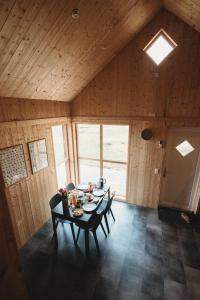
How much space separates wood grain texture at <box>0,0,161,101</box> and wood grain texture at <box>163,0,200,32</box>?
28 centimetres

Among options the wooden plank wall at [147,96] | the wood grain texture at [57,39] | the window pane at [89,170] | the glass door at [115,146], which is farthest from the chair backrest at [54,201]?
the wood grain texture at [57,39]

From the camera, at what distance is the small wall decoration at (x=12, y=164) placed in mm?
2992

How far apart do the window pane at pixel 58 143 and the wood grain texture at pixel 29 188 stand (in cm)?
30

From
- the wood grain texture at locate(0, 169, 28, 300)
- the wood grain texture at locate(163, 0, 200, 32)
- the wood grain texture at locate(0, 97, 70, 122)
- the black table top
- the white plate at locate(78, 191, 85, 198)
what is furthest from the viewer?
the white plate at locate(78, 191, 85, 198)

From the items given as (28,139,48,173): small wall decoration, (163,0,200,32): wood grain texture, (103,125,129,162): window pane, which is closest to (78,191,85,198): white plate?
(28,139,48,173): small wall decoration

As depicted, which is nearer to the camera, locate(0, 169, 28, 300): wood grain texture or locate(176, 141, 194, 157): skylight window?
locate(0, 169, 28, 300): wood grain texture

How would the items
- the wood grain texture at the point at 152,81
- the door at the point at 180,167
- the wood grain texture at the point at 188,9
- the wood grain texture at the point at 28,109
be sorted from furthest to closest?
the door at the point at 180,167 → the wood grain texture at the point at 152,81 → the wood grain texture at the point at 28,109 → the wood grain texture at the point at 188,9

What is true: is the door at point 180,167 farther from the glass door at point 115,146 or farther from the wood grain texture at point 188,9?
the wood grain texture at point 188,9

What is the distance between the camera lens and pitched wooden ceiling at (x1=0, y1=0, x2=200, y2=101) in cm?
191

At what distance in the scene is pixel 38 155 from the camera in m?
3.77

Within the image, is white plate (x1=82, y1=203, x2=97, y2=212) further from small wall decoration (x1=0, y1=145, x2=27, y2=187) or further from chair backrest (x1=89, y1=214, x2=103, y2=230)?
small wall decoration (x1=0, y1=145, x2=27, y2=187)

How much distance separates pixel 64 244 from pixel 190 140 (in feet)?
12.8

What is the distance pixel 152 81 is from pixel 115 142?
6.27 feet

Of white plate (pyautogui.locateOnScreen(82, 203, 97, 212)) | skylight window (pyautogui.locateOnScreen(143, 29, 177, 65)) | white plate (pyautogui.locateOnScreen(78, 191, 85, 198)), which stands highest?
skylight window (pyautogui.locateOnScreen(143, 29, 177, 65))
